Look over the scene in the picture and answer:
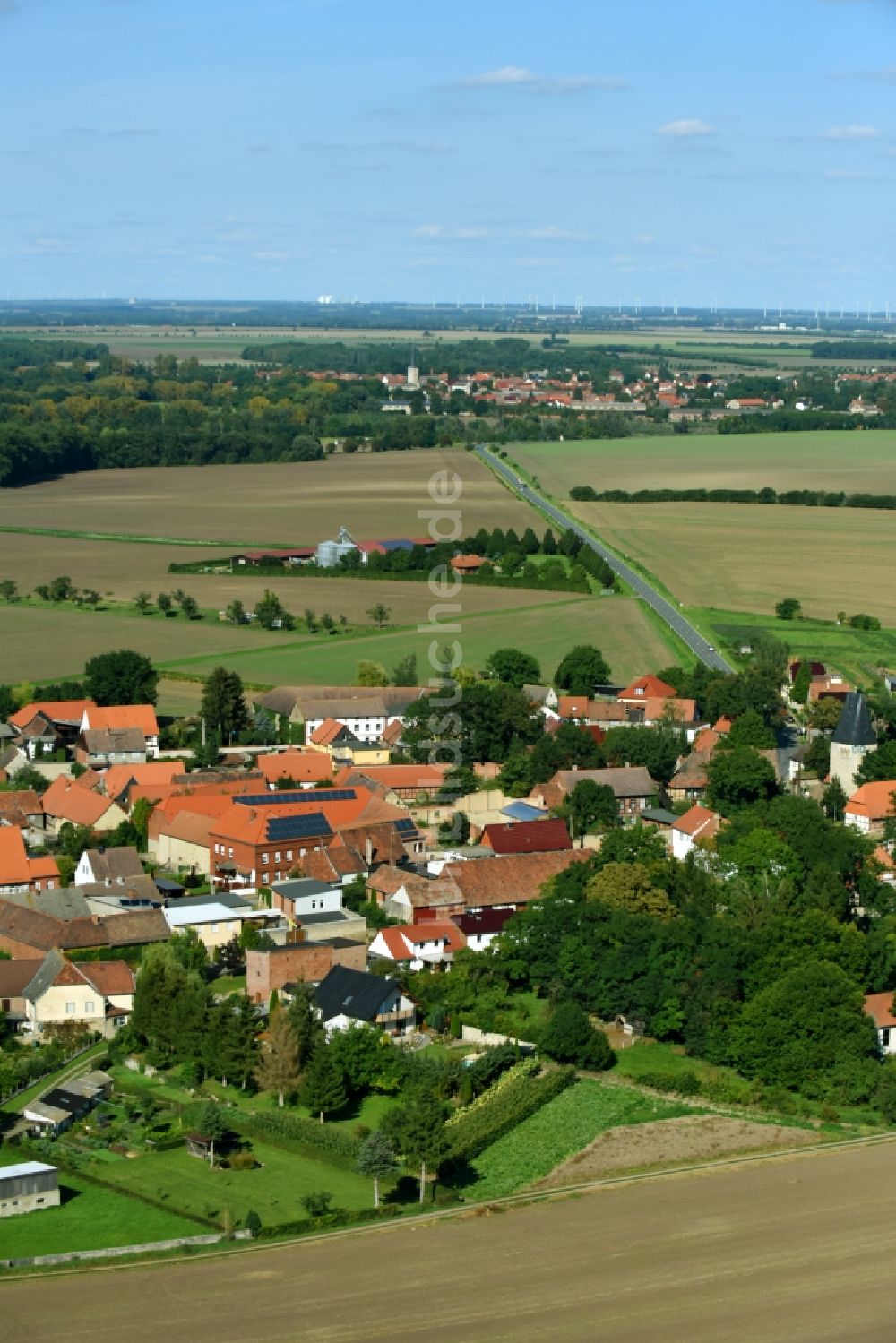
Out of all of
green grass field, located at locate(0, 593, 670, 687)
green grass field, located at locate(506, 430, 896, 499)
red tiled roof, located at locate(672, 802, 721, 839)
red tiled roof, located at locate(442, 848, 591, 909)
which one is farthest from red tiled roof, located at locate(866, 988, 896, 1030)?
green grass field, located at locate(506, 430, 896, 499)

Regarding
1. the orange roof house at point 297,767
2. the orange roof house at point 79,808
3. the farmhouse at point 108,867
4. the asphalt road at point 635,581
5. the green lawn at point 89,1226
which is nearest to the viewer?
the green lawn at point 89,1226

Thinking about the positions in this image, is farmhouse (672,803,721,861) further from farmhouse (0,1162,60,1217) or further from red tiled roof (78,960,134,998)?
farmhouse (0,1162,60,1217)

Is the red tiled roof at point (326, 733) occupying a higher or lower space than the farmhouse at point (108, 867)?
higher

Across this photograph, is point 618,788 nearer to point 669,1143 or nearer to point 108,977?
point 108,977

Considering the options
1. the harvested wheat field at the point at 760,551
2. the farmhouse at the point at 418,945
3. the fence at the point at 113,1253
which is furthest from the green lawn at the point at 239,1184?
the harvested wheat field at the point at 760,551

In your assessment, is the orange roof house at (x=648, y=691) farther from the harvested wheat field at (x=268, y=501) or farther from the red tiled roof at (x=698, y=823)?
the harvested wheat field at (x=268, y=501)

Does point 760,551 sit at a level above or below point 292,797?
above

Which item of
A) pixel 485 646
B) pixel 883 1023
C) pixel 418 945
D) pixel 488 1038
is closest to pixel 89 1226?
pixel 488 1038
